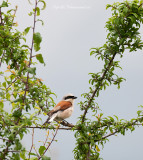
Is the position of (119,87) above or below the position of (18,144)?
above

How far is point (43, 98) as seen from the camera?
18.2 feet

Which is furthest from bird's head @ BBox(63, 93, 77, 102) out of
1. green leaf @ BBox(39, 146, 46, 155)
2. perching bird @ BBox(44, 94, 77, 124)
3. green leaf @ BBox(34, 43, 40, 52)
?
green leaf @ BBox(34, 43, 40, 52)

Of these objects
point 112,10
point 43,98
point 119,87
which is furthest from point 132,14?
point 43,98

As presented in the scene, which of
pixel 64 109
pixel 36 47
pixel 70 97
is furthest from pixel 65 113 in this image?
pixel 36 47

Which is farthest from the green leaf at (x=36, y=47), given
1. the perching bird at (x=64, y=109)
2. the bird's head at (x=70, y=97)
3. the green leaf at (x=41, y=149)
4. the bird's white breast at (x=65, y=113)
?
the bird's head at (x=70, y=97)

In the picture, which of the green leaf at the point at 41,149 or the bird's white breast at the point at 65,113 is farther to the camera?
the bird's white breast at the point at 65,113

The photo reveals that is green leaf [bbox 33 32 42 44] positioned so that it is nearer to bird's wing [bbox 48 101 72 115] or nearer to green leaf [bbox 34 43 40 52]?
green leaf [bbox 34 43 40 52]

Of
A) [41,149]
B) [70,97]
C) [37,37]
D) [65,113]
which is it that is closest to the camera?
[37,37]

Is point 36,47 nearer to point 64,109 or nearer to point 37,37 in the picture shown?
point 37,37

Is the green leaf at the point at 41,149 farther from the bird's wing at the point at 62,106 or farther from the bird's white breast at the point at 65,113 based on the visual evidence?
the bird's white breast at the point at 65,113

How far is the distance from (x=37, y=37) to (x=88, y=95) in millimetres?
2624

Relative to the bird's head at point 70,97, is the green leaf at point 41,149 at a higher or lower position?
lower

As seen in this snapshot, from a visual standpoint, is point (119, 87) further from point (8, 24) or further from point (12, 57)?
point (8, 24)

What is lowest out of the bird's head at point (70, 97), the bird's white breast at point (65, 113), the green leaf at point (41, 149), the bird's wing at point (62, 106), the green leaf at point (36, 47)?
the green leaf at point (41, 149)
